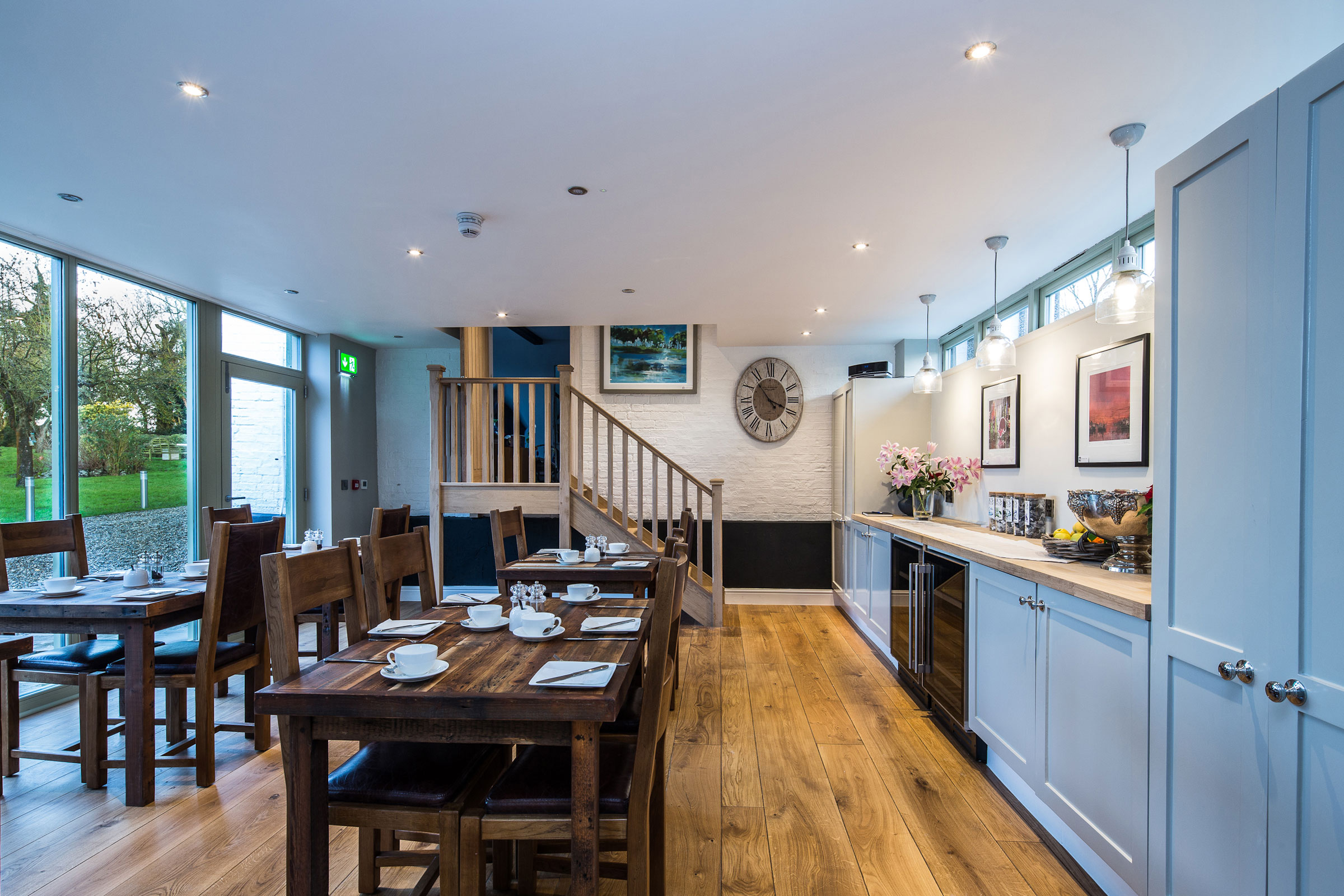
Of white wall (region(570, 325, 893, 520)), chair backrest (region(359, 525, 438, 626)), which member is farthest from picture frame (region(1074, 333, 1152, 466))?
white wall (region(570, 325, 893, 520))

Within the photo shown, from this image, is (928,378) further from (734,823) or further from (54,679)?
(54,679)

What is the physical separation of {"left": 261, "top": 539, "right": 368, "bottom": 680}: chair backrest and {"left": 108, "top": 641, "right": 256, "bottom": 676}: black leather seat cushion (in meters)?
1.14

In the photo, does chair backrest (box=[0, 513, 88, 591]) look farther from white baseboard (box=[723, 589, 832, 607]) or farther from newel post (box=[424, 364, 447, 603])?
white baseboard (box=[723, 589, 832, 607])

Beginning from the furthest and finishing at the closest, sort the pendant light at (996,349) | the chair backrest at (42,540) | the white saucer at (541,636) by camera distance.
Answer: the pendant light at (996,349) → the chair backrest at (42,540) → the white saucer at (541,636)

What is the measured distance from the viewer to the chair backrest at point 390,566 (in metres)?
2.24

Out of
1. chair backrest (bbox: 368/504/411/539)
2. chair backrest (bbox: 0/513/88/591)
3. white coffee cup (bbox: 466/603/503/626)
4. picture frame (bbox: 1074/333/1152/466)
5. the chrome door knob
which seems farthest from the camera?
chair backrest (bbox: 368/504/411/539)

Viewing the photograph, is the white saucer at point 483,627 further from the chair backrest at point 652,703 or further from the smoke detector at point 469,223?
the smoke detector at point 469,223

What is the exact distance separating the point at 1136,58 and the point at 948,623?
2.34 m

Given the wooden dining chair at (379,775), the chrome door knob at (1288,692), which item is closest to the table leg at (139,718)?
the wooden dining chair at (379,775)

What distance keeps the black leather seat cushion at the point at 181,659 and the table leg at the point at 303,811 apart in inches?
63.5

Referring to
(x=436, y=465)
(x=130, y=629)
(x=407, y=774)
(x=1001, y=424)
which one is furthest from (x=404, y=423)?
(x=407, y=774)

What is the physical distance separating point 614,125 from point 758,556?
4.88 metres

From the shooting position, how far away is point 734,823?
8.07 ft

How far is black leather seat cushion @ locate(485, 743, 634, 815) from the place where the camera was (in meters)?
1.57
